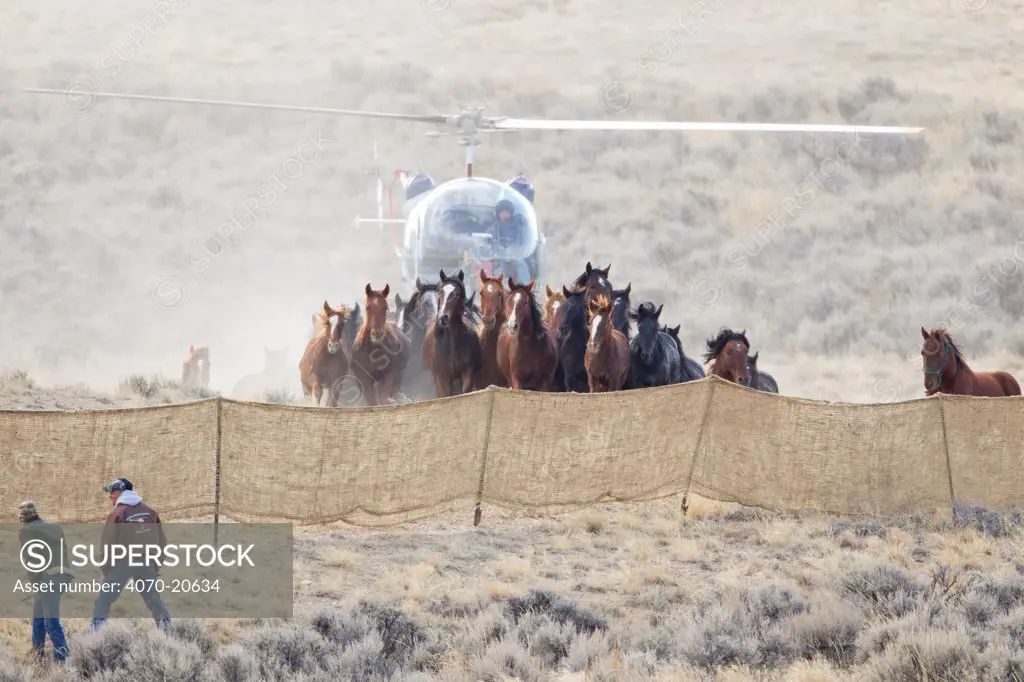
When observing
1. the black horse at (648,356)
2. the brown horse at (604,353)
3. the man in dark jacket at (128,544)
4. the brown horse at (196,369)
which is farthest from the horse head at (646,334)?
the brown horse at (196,369)

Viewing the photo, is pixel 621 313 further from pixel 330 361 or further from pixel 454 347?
pixel 330 361

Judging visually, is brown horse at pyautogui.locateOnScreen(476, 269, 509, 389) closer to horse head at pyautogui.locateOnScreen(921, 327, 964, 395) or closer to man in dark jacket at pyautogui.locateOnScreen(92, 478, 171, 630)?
horse head at pyautogui.locateOnScreen(921, 327, 964, 395)

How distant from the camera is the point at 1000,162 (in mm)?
49562

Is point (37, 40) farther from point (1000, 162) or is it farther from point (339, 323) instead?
point (339, 323)

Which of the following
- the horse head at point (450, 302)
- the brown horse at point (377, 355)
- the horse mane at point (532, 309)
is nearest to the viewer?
the horse mane at point (532, 309)

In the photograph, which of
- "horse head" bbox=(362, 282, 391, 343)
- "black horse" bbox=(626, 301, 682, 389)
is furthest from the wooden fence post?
"black horse" bbox=(626, 301, 682, 389)

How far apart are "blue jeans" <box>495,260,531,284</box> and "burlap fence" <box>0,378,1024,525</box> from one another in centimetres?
858

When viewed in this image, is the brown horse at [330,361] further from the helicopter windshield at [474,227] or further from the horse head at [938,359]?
the horse head at [938,359]

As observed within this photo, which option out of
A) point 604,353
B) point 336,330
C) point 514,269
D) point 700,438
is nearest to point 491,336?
point 604,353

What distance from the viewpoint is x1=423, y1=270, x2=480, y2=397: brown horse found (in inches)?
658

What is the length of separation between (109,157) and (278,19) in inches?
988

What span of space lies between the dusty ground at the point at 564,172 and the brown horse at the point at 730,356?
11.2 meters

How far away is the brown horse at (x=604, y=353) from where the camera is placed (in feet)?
50.5

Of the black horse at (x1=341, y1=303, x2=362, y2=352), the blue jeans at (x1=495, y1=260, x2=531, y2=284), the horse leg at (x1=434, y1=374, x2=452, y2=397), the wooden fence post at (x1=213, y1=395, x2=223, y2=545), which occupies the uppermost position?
the blue jeans at (x1=495, y1=260, x2=531, y2=284)
